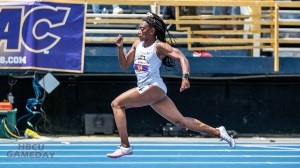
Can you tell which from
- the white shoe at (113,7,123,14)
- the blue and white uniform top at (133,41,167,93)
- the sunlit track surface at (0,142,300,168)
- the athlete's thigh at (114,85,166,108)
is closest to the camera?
the athlete's thigh at (114,85,166,108)

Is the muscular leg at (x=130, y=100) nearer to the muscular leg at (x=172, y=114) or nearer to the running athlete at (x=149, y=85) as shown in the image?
the running athlete at (x=149, y=85)

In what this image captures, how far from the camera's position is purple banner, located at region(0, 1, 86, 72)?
1598cm

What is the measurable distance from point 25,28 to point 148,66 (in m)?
7.15

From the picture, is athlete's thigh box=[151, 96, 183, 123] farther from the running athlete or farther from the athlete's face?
the athlete's face

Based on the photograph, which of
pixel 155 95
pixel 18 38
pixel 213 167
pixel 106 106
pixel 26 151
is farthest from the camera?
pixel 106 106

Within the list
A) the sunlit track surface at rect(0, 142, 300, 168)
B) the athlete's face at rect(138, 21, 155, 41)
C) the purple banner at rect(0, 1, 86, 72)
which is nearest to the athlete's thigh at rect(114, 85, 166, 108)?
the athlete's face at rect(138, 21, 155, 41)

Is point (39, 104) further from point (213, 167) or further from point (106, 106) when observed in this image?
point (213, 167)

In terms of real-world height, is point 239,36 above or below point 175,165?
above

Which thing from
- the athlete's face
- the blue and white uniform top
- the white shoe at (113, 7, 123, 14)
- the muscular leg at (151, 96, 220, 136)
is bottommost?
the muscular leg at (151, 96, 220, 136)

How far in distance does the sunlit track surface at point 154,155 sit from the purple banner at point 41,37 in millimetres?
1918

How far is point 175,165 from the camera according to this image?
11.4 meters

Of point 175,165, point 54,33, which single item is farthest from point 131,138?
point 175,165

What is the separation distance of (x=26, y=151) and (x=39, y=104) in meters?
3.94

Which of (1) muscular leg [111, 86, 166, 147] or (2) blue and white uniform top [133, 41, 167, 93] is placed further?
(2) blue and white uniform top [133, 41, 167, 93]
